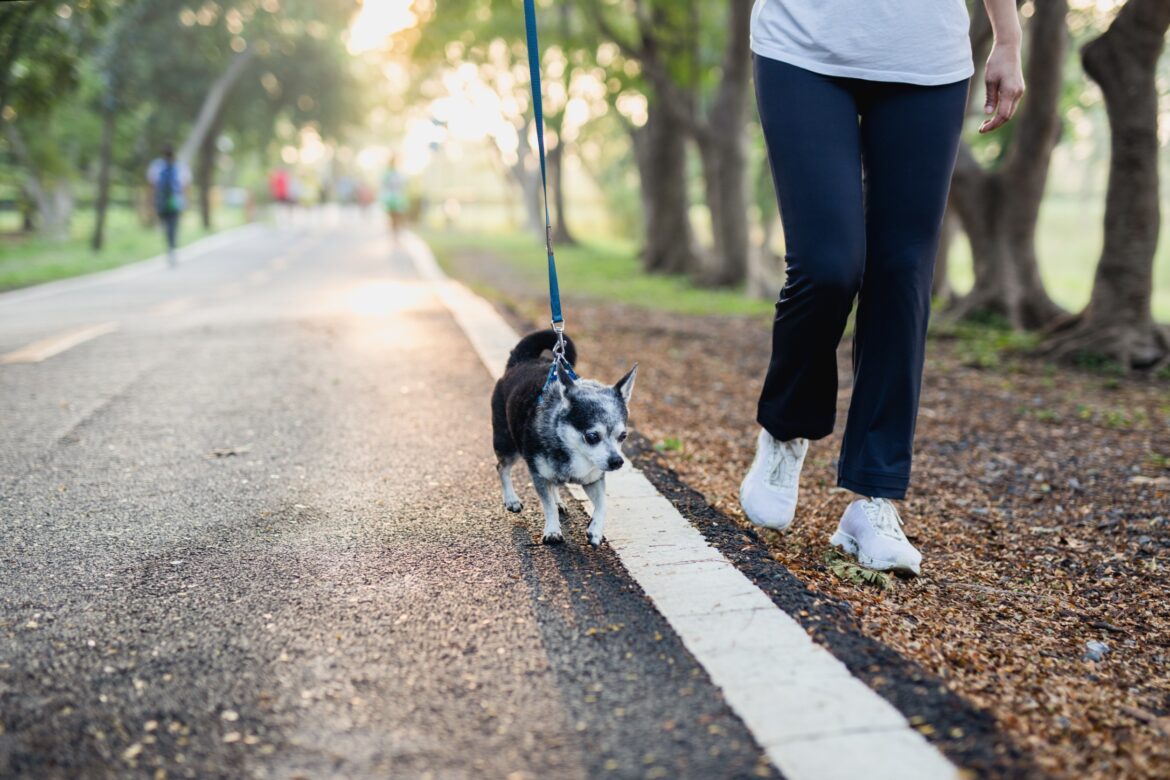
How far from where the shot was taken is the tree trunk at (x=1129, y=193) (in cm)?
735

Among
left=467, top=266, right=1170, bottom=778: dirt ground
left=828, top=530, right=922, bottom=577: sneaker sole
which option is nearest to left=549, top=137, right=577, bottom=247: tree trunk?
left=467, top=266, right=1170, bottom=778: dirt ground

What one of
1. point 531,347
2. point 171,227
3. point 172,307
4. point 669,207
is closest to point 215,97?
point 171,227

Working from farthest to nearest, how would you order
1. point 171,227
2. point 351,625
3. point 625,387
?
1. point 171,227
2. point 625,387
3. point 351,625

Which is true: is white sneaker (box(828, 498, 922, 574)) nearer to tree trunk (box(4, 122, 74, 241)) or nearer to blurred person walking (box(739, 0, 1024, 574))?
blurred person walking (box(739, 0, 1024, 574))

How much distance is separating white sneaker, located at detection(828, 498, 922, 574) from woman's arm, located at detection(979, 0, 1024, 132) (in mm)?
1189

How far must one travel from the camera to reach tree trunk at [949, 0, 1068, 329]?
374 inches

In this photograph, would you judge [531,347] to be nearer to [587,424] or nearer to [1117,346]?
[587,424]

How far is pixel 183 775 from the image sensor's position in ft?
6.56

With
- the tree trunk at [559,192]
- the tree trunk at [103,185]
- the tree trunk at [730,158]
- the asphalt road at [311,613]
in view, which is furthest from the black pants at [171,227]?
the asphalt road at [311,613]

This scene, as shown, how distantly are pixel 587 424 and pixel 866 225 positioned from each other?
103 cm

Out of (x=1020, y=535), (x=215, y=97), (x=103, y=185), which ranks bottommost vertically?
(x=1020, y=535)

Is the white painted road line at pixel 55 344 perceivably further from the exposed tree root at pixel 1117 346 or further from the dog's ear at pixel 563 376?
the exposed tree root at pixel 1117 346

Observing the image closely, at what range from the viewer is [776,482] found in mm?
3301

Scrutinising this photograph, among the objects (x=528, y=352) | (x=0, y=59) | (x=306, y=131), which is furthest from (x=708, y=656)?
(x=306, y=131)
